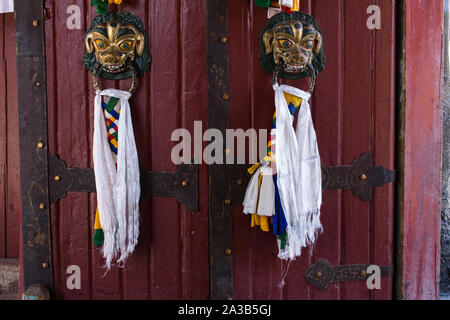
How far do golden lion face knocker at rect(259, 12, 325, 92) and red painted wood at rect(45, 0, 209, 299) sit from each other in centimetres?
36

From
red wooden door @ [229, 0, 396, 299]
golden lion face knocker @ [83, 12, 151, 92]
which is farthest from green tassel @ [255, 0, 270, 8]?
golden lion face knocker @ [83, 12, 151, 92]

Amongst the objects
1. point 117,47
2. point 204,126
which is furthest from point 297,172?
point 117,47

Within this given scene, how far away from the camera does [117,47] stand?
143cm

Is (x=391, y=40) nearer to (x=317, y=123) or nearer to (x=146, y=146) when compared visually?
(x=317, y=123)

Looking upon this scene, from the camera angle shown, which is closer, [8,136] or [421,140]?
[421,140]

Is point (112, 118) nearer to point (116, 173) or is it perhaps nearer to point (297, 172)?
point (116, 173)

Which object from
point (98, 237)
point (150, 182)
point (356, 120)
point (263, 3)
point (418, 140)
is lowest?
point (98, 237)

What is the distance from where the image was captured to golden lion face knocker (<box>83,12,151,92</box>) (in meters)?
1.43

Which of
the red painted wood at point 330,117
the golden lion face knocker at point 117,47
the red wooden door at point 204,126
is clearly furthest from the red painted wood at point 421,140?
the golden lion face knocker at point 117,47

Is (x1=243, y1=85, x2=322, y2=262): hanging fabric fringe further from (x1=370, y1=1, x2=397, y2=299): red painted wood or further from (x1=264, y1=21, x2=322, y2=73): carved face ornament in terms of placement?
(x1=370, y1=1, x2=397, y2=299): red painted wood

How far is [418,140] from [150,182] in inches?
61.3

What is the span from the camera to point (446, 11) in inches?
65.6

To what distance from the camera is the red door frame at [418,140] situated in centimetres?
154

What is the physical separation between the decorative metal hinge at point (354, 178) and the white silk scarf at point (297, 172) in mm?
142
